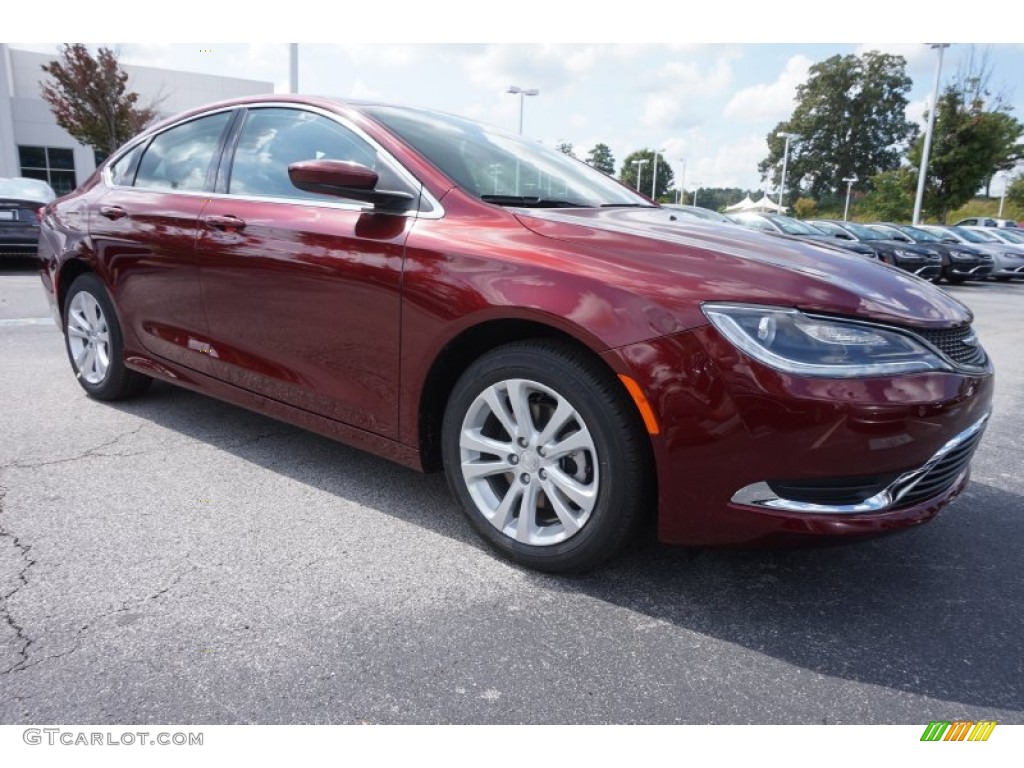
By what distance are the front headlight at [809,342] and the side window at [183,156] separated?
8.48ft

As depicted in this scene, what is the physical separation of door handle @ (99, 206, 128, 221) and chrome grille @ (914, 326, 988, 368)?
3.62 metres

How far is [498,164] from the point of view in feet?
9.93

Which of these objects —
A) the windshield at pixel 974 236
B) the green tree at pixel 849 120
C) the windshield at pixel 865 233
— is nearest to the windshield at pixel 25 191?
the windshield at pixel 865 233

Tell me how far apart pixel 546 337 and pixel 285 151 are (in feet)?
5.14

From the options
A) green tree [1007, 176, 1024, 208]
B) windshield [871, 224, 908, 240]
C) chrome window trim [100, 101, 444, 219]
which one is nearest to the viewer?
chrome window trim [100, 101, 444, 219]

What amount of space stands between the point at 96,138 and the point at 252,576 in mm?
26250

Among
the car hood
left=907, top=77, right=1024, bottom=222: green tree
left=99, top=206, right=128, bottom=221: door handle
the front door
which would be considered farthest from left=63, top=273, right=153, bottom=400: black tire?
left=907, top=77, right=1024, bottom=222: green tree

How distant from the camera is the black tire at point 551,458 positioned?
2215mm

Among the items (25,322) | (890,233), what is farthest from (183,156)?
(890,233)

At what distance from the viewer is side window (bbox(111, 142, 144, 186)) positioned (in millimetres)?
4016

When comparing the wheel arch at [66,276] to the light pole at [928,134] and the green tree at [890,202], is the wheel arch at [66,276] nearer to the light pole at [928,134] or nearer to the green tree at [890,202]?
the light pole at [928,134]

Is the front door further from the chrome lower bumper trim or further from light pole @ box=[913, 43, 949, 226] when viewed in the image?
light pole @ box=[913, 43, 949, 226]

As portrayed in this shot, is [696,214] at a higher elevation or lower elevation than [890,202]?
lower

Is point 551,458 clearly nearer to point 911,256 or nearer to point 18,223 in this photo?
point 18,223
